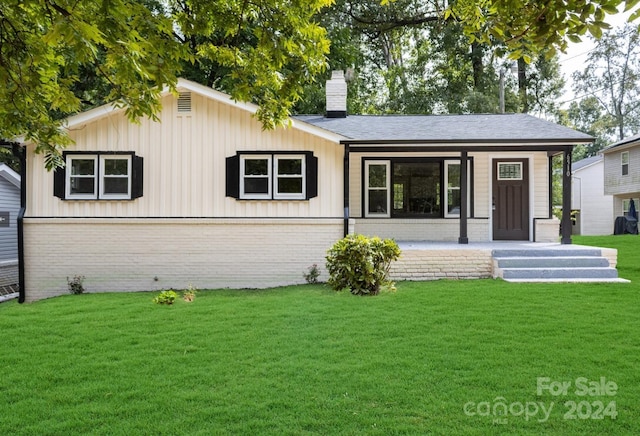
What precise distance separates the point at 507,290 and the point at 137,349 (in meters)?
6.35

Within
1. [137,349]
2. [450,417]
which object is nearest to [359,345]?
[450,417]

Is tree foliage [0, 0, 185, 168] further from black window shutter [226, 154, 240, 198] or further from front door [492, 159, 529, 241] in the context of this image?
front door [492, 159, 529, 241]

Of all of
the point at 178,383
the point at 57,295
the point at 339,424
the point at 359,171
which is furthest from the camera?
the point at 359,171

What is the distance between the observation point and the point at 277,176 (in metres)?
10.6

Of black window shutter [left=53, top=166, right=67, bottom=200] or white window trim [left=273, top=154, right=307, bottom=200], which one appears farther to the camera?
white window trim [left=273, top=154, right=307, bottom=200]

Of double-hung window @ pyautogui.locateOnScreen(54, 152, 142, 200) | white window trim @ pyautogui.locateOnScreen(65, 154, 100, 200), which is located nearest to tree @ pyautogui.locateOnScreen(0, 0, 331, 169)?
double-hung window @ pyautogui.locateOnScreen(54, 152, 142, 200)

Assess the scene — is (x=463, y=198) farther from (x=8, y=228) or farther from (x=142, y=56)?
(x=8, y=228)

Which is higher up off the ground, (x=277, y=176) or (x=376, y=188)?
(x=277, y=176)

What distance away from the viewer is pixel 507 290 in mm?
8367

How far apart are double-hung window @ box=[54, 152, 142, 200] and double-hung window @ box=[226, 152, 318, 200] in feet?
7.12

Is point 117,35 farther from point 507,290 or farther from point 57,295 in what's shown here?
point 57,295

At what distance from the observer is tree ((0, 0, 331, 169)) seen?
3.95 metres

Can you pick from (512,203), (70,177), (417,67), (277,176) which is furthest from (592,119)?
(70,177)

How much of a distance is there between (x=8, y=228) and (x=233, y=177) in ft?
29.5
